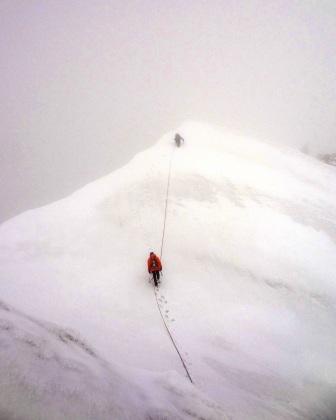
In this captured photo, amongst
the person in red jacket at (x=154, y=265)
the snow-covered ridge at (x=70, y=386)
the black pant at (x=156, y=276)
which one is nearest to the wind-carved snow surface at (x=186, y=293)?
the snow-covered ridge at (x=70, y=386)

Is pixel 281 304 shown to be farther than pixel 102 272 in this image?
No

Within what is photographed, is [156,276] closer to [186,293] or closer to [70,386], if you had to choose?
[186,293]

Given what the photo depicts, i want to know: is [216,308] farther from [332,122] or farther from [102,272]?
[332,122]

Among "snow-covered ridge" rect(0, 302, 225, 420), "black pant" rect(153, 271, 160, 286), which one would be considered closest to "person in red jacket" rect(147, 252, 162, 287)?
"black pant" rect(153, 271, 160, 286)

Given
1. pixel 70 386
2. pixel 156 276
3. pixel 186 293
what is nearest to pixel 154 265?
pixel 156 276

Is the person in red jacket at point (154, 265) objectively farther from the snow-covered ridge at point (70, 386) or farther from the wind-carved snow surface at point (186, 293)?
the snow-covered ridge at point (70, 386)

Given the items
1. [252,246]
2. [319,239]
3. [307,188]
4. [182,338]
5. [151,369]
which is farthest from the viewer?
[307,188]

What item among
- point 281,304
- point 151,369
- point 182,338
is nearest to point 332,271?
point 281,304

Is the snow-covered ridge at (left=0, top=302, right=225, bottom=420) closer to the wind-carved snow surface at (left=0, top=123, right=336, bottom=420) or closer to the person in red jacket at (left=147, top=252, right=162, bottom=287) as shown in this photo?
the wind-carved snow surface at (left=0, top=123, right=336, bottom=420)
